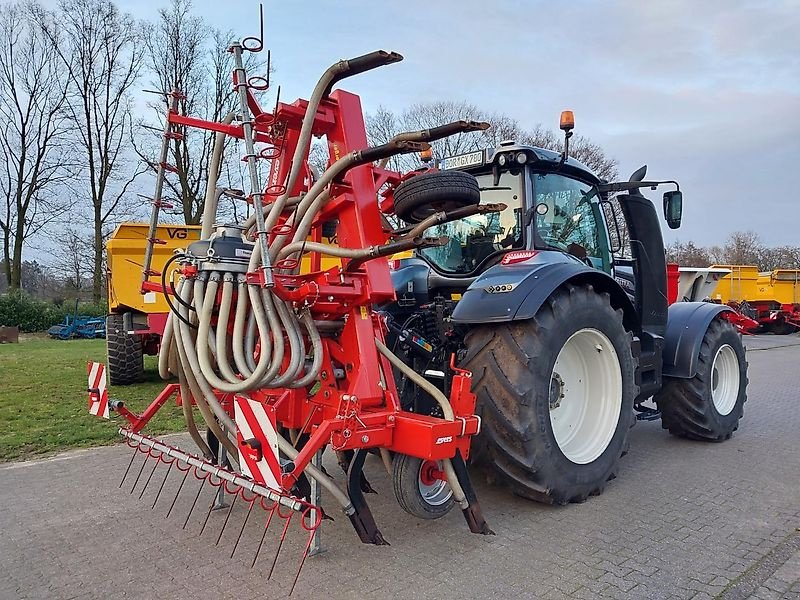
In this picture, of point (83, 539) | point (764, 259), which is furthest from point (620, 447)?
point (764, 259)

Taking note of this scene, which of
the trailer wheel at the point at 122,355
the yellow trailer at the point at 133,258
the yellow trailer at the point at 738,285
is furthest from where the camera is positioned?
the yellow trailer at the point at 738,285

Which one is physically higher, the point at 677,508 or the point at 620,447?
the point at 620,447

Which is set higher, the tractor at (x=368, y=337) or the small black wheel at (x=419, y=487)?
the tractor at (x=368, y=337)

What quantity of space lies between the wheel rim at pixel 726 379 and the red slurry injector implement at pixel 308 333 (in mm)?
3460

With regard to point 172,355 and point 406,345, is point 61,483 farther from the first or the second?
point 406,345

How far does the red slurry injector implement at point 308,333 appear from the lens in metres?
2.93

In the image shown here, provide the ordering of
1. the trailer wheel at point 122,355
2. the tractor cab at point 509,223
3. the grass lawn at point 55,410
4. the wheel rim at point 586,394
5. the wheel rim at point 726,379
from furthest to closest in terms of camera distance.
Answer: the trailer wheel at point 122,355 → the wheel rim at point 726,379 → the grass lawn at point 55,410 → the tractor cab at point 509,223 → the wheel rim at point 586,394

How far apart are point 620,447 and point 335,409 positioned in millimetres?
1983

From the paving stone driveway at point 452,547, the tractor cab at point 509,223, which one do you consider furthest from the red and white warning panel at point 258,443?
the tractor cab at point 509,223

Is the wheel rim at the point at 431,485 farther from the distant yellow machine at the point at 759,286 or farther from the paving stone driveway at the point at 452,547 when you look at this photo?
the distant yellow machine at the point at 759,286

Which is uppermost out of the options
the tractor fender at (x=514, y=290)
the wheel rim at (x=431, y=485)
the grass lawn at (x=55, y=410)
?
the tractor fender at (x=514, y=290)

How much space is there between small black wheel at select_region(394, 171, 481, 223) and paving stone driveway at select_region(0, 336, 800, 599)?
5.61 feet

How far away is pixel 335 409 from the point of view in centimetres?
329

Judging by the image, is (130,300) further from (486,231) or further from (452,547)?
(452,547)
